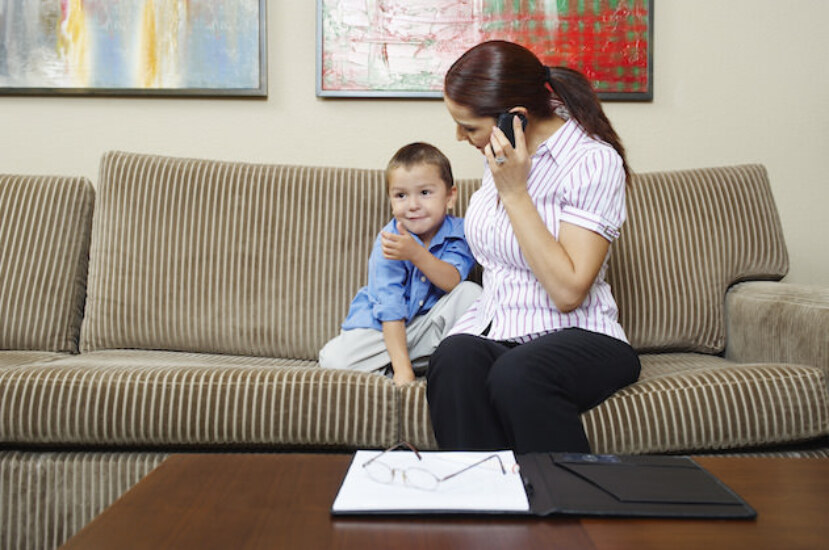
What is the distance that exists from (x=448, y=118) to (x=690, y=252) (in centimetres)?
89

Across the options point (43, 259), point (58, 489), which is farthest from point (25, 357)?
point (58, 489)

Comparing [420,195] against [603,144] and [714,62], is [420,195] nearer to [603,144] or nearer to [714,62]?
[603,144]

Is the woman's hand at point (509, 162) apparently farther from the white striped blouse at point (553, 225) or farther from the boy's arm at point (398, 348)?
the boy's arm at point (398, 348)

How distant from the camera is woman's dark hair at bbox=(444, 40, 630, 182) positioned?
60.2 inches

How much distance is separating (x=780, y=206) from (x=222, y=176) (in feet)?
5.93

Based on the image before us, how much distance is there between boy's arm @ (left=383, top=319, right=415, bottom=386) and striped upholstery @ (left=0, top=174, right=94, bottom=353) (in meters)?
0.92

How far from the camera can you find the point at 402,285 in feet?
5.87

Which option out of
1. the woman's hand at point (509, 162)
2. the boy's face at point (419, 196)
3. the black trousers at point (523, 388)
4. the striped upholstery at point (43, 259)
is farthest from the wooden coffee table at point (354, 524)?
the striped upholstery at point (43, 259)

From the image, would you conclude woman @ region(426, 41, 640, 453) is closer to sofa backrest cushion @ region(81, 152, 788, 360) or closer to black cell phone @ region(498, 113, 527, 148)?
black cell phone @ region(498, 113, 527, 148)

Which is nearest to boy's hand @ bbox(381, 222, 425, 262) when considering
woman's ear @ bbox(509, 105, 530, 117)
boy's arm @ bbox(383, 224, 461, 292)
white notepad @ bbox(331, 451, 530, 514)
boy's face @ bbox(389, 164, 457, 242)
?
boy's arm @ bbox(383, 224, 461, 292)

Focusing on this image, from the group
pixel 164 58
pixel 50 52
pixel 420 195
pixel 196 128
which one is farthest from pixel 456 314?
pixel 50 52

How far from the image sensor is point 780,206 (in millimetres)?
2477

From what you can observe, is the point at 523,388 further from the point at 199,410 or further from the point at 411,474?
the point at 199,410

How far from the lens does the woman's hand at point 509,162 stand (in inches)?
59.2
